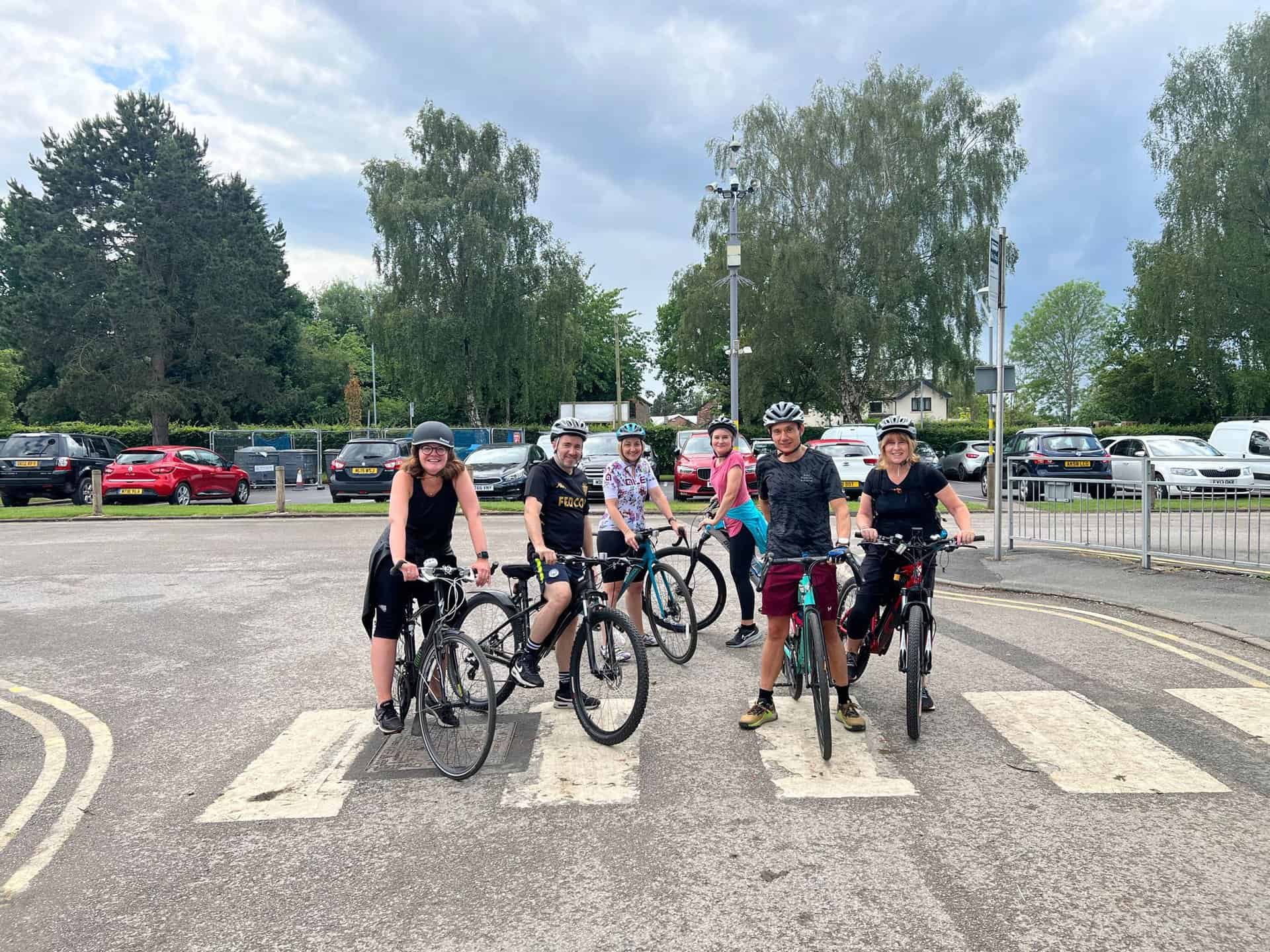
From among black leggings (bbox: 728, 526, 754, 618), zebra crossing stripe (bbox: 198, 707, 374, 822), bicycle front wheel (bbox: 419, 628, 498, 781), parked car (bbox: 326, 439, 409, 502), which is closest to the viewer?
zebra crossing stripe (bbox: 198, 707, 374, 822)

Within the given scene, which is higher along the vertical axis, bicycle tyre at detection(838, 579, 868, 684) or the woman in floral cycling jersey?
the woman in floral cycling jersey

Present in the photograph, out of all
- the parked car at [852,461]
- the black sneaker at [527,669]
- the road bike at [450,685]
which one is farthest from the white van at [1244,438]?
the road bike at [450,685]

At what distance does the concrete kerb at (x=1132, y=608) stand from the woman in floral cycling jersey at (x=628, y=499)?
4382 mm

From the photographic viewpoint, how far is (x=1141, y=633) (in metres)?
7.76

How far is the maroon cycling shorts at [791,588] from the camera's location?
5137 millimetres

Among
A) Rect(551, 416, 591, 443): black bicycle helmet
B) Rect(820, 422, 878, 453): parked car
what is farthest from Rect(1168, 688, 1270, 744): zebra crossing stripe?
Rect(820, 422, 878, 453): parked car

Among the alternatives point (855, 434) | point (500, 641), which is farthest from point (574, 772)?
point (855, 434)

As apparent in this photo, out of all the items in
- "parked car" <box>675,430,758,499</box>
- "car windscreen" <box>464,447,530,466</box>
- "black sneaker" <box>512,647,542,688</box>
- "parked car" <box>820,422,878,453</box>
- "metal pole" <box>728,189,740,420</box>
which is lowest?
"black sneaker" <box>512,647,542,688</box>

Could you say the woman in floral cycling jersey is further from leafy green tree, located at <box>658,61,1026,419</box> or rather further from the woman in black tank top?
leafy green tree, located at <box>658,61,1026,419</box>

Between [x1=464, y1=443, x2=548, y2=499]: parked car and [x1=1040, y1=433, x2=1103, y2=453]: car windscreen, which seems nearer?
[x1=464, y1=443, x2=548, y2=499]: parked car

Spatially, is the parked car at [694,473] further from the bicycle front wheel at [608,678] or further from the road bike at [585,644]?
the bicycle front wheel at [608,678]

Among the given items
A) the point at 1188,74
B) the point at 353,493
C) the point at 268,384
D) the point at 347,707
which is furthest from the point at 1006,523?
the point at 268,384

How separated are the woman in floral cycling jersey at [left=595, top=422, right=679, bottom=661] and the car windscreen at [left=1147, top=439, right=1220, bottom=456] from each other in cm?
1986

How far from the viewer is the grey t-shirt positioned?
203 inches
